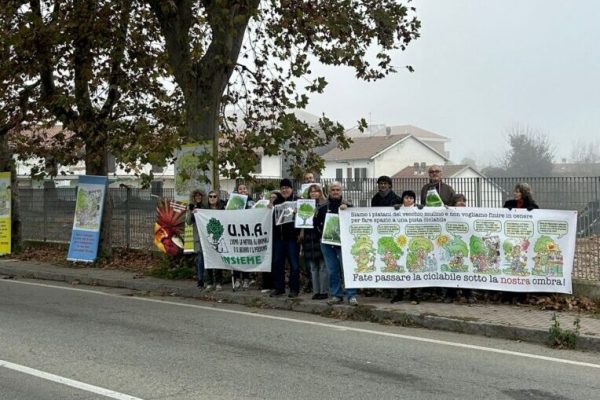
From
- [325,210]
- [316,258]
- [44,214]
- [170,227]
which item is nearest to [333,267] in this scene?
[316,258]

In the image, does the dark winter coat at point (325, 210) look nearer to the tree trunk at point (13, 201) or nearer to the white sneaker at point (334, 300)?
the white sneaker at point (334, 300)

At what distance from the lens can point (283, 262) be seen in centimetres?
1134

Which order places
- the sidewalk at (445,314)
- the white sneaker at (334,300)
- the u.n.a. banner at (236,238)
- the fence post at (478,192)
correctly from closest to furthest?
the sidewalk at (445,314) → the white sneaker at (334,300) → the fence post at (478,192) → the u.n.a. banner at (236,238)

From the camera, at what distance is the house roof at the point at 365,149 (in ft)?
209

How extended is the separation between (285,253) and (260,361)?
4454 mm

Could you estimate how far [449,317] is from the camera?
29.4ft

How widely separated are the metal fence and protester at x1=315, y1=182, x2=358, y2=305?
2182 mm

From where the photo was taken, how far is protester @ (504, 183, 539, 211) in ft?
33.0

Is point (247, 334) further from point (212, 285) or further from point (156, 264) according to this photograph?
point (156, 264)

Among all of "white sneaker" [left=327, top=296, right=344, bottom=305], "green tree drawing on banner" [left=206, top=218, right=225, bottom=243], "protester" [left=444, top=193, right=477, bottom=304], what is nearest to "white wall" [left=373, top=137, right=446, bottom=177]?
"green tree drawing on banner" [left=206, top=218, right=225, bottom=243]

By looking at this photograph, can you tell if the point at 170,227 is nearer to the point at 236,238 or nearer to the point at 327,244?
the point at 236,238

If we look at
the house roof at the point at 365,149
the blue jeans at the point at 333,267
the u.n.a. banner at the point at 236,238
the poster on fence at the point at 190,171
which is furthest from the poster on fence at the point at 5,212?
the house roof at the point at 365,149

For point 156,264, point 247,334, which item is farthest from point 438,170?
point 156,264

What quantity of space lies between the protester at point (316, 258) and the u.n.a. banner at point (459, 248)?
0.50 m
